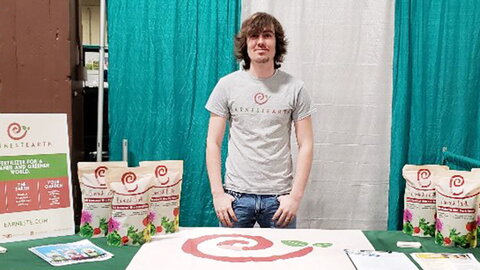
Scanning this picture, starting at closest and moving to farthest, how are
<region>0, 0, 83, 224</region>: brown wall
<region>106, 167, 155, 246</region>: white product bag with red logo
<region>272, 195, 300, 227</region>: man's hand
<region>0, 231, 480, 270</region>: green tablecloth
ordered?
<region>0, 231, 480, 270</region>: green tablecloth, <region>106, 167, 155, 246</region>: white product bag with red logo, <region>272, 195, 300, 227</region>: man's hand, <region>0, 0, 83, 224</region>: brown wall

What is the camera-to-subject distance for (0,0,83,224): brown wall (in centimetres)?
213

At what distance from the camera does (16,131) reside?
4.84 ft

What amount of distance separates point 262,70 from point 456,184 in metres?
0.86

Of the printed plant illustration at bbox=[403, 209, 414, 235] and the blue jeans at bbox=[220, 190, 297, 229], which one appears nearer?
the printed plant illustration at bbox=[403, 209, 414, 235]

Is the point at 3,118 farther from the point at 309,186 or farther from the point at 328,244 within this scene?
the point at 309,186

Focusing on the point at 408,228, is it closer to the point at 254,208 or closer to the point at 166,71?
the point at 254,208

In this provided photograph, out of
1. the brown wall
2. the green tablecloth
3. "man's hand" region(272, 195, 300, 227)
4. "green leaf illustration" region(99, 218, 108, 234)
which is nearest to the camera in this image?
the green tablecloth

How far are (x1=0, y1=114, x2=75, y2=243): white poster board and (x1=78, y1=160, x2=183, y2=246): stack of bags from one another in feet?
0.32

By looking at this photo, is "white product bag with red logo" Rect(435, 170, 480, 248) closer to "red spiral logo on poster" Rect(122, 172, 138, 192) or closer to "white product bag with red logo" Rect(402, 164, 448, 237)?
"white product bag with red logo" Rect(402, 164, 448, 237)

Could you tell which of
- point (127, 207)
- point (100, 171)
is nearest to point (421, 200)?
point (127, 207)

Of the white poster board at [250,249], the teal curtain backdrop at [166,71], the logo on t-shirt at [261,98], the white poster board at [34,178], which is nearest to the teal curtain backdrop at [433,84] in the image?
the teal curtain backdrop at [166,71]

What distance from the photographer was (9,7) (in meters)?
2.11

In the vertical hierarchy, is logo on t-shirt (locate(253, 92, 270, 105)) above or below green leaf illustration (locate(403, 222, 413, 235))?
above

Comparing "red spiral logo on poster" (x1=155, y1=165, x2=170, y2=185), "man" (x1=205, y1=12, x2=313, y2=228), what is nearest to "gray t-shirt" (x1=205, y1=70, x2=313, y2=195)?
"man" (x1=205, y1=12, x2=313, y2=228)
